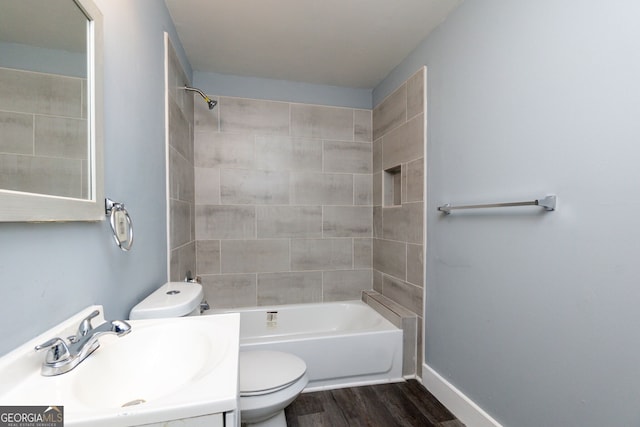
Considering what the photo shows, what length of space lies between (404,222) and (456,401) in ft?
3.91

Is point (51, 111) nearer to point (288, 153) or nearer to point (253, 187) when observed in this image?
point (253, 187)

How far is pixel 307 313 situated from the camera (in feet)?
8.60

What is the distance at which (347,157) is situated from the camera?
9.09 ft

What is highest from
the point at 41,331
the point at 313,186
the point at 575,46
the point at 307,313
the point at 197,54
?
the point at 197,54

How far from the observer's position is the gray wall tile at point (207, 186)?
2.46 m

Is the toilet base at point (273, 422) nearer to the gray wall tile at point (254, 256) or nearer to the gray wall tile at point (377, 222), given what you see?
the gray wall tile at point (254, 256)

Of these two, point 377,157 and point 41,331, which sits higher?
point 377,157

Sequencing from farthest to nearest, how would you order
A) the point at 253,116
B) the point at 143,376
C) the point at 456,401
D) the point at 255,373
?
the point at 253,116
the point at 456,401
the point at 255,373
the point at 143,376

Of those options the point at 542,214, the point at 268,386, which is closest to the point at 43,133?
the point at 268,386

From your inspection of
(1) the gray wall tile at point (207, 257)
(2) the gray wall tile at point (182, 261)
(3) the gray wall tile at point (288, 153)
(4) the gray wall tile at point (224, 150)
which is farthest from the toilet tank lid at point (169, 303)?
(3) the gray wall tile at point (288, 153)

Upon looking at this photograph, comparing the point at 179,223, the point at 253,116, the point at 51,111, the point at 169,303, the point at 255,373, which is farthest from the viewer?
the point at 253,116

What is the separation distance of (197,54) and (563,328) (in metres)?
2.80

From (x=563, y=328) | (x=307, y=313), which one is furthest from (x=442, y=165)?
(x=307, y=313)

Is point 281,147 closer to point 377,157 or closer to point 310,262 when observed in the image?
point 377,157
